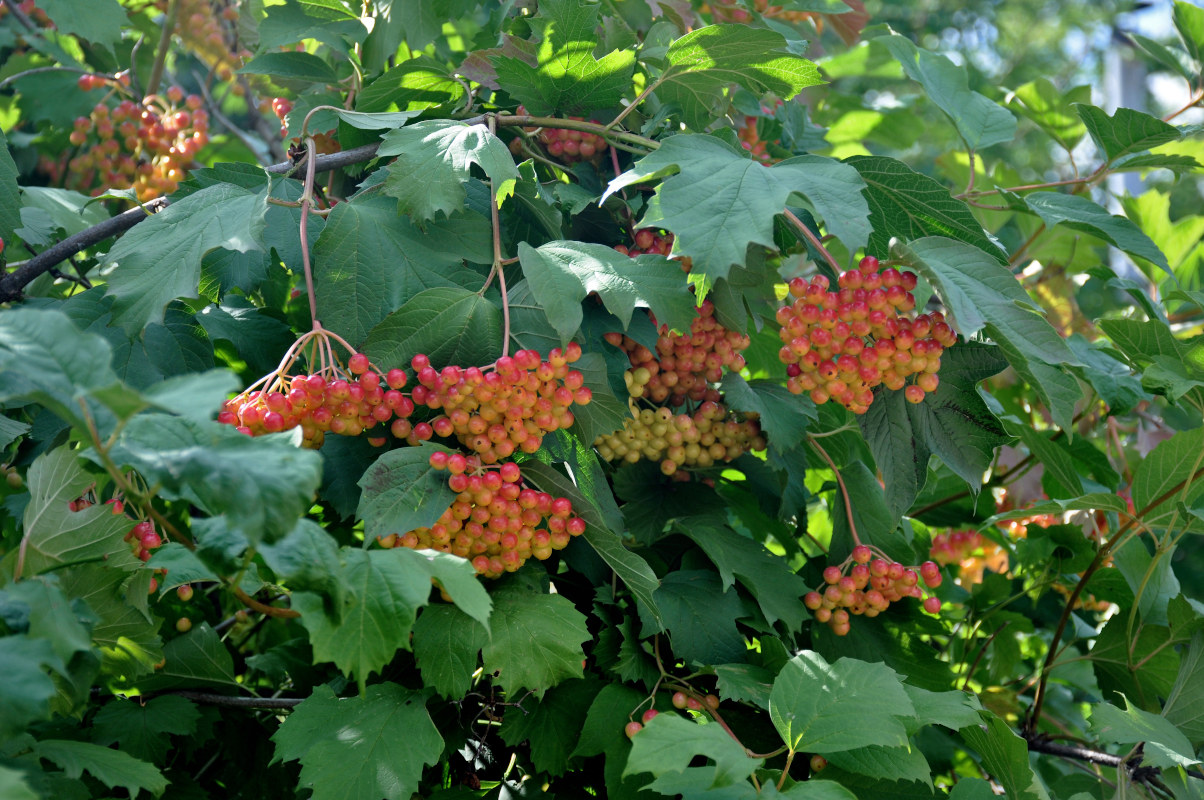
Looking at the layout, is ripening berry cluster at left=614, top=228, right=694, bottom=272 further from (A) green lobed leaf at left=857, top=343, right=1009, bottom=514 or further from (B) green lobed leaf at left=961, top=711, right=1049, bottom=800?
(B) green lobed leaf at left=961, top=711, right=1049, bottom=800

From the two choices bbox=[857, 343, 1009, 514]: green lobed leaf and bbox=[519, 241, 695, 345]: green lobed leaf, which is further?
bbox=[857, 343, 1009, 514]: green lobed leaf

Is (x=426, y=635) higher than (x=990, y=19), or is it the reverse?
(x=426, y=635)

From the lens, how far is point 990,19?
10188 millimetres

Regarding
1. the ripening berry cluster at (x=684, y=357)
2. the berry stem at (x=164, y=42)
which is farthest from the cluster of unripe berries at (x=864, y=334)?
the berry stem at (x=164, y=42)

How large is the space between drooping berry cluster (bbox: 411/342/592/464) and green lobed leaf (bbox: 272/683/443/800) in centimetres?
33

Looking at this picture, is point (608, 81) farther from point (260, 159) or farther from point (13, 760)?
point (260, 159)

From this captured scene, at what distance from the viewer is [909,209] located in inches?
50.4

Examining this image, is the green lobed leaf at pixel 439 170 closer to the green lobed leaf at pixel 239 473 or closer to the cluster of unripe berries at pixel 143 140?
the green lobed leaf at pixel 239 473

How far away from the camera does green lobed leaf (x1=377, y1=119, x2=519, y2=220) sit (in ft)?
3.68

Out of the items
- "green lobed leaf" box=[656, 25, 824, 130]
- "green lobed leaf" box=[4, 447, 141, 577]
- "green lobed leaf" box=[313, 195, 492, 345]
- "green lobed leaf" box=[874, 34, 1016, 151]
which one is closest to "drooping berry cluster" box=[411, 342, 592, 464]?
"green lobed leaf" box=[313, 195, 492, 345]

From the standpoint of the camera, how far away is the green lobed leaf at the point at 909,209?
1243 millimetres

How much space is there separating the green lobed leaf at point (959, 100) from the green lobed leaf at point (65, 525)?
1456mm

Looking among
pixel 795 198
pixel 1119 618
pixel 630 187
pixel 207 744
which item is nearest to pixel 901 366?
pixel 795 198

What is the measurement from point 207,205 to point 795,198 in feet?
2.51
